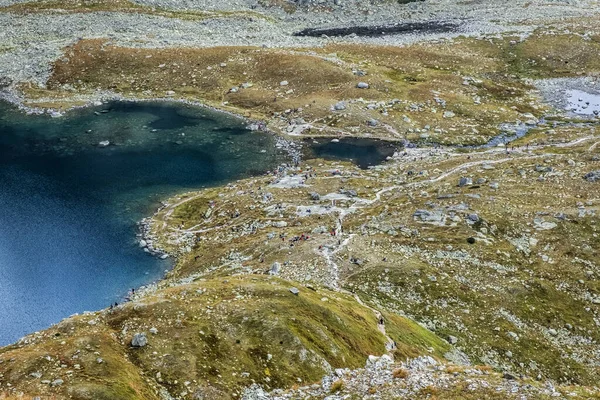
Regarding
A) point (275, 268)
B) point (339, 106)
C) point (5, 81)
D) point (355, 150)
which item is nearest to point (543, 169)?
point (355, 150)

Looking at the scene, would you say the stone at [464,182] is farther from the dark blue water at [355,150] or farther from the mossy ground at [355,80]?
the mossy ground at [355,80]

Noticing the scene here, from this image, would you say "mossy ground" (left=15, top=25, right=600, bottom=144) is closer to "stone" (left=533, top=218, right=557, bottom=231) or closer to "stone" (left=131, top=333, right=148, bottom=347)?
"stone" (left=533, top=218, right=557, bottom=231)

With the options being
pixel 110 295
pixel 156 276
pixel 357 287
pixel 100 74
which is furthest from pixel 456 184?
pixel 100 74

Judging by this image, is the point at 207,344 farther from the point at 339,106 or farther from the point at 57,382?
the point at 339,106

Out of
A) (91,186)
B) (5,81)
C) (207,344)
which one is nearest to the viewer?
(207,344)

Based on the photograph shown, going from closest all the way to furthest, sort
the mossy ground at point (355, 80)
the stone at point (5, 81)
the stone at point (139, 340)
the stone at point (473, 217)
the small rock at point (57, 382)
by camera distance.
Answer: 1. the small rock at point (57, 382)
2. the stone at point (139, 340)
3. the stone at point (473, 217)
4. the mossy ground at point (355, 80)
5. the stone at point (5, 81)

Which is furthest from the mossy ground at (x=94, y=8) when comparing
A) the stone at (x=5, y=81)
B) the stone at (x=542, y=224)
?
the stone at (x=542, y=224)
